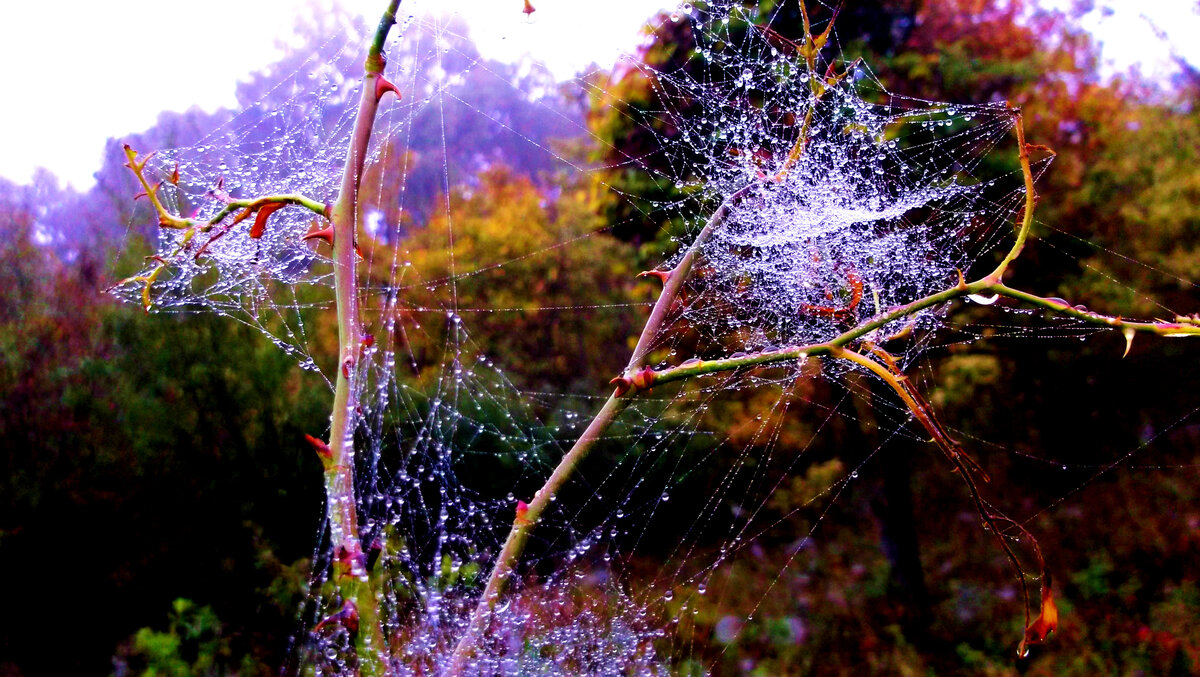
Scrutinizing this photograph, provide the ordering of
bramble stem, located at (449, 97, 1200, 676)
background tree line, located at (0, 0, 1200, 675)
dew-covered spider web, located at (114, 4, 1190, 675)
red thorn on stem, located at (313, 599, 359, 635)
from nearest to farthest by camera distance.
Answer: red thorn on stem, located at (313, 599, 359, 635)
bramble stem, located at (449, 97, 1200, 676)
dew-covered spider web, located at (114, 4, 1190, 675)
background tree line, located at (0, 0, 1200, 675)

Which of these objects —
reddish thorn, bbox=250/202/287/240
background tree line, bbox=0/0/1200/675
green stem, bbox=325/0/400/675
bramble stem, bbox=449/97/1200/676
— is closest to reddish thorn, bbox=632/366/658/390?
bramble stem, bbox=449/97/1200/676

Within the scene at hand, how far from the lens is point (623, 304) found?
196 inches

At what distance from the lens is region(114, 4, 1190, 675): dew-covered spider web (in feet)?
4.86

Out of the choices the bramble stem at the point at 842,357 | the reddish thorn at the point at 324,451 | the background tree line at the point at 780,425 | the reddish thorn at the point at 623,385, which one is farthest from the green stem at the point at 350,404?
the background tree line at the point at 780,425

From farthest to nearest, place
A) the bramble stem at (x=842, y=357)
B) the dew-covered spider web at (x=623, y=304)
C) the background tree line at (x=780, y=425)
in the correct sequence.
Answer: the background tree line at (x=780, y=425)
the dew-covered spider web at (x=623, y=304)
the bramble stem at (x=842, y=357)

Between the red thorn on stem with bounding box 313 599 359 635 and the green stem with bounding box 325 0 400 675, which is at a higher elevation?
the green stem with bounding box 325 0 400 675

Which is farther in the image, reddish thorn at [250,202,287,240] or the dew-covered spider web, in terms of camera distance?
the dew-covered spider web

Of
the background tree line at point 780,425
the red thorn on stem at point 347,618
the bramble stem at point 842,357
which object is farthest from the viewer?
the background tree line at point 780,425

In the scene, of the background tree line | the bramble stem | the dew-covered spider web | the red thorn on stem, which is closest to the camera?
the red thorn on stem

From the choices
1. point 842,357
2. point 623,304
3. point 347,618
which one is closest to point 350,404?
point 347,618

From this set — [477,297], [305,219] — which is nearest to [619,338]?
[477,297]

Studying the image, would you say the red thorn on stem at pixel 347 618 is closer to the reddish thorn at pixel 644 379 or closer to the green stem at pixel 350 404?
the green stem at pixel 350 404

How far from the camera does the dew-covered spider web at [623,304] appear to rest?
148cm

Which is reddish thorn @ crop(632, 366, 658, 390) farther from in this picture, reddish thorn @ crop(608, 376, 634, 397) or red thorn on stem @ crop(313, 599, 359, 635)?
red thorn on stem @ crop(313, 599, 359, 635)
